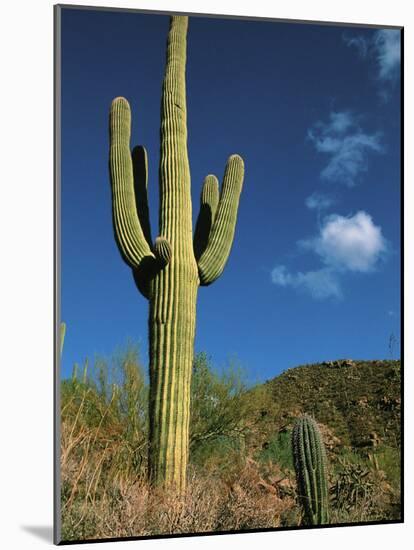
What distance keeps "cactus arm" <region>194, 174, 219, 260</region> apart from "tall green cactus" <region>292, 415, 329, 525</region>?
5.00 feet

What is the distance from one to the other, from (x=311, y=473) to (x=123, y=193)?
2480 millimetres

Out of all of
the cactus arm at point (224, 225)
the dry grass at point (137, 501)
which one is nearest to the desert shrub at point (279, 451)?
the dry grass at point (137, 501)

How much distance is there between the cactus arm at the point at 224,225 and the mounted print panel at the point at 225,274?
2cm

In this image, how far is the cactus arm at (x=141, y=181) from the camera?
26.9 feet

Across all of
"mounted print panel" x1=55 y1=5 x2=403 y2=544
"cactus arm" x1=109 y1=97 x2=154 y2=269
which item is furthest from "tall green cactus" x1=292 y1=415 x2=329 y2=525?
Result: "cactus arm" x1=109 y1=97 x2=154 y2=269

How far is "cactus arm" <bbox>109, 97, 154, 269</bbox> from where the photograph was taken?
7.95 m

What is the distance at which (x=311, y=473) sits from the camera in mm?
8375

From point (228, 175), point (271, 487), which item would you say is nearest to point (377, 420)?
point (271, 487)

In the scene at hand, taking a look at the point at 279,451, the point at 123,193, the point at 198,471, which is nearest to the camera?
the point at 123,193

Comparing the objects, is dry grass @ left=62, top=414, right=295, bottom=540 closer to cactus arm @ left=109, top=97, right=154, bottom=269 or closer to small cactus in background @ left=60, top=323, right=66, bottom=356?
small cactus in background @ left=60, top=323, right=66, bottom=356

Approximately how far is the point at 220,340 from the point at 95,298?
40.2 inches

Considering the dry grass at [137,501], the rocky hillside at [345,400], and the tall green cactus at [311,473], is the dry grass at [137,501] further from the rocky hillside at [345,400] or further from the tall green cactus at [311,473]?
the rocky hillside at [345,400]

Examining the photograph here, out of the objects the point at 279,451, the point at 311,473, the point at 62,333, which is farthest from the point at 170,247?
the point at 311,473

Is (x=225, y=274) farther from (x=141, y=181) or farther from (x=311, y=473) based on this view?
(x=311, y=473)
